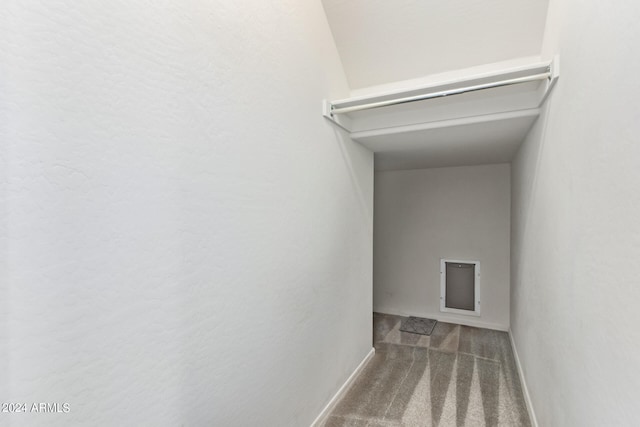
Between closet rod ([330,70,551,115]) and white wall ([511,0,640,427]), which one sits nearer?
white wall ([511,0,640,427])

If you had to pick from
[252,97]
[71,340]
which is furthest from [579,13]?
[71,340]

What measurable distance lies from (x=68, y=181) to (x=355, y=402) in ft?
7.02

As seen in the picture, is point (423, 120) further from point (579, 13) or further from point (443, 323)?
point (443, 323)

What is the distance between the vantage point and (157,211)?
88 centimetres

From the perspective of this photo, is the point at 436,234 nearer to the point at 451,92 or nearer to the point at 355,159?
the point at 355,159

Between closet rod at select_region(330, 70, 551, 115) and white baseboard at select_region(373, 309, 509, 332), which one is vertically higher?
closet rod at select_region(330, 70, 551, 115)

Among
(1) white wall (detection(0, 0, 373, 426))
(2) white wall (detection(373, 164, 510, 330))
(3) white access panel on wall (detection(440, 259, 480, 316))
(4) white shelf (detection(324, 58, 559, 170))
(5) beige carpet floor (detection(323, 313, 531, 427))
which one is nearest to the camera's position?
(1) white wall (detection(0, 0, 373, 426))

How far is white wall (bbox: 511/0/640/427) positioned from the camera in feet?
2.24

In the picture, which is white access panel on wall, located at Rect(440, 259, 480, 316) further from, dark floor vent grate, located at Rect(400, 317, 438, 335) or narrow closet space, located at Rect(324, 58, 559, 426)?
dark floor vent grate, located at Rect(400, 317, 438, 335)

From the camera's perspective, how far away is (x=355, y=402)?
2.08m

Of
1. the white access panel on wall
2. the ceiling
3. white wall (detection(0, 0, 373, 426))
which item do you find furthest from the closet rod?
the white access panel on wall

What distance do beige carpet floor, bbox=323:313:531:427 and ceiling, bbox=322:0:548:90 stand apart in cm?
229

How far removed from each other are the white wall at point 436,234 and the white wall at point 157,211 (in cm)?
249

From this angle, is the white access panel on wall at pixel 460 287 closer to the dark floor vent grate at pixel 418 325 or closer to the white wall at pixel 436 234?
A: the white wall at pixel 436 234
